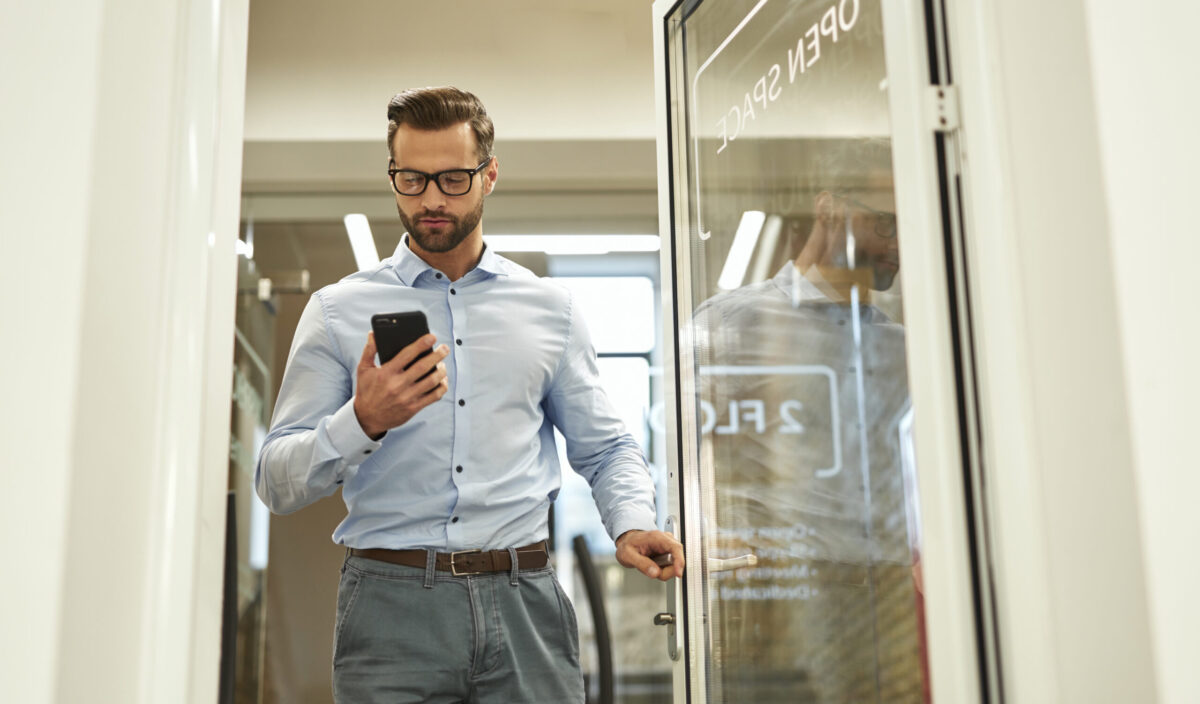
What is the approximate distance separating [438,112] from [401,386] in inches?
22.5

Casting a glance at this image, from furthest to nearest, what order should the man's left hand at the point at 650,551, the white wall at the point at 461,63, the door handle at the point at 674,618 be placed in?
the white wall at the point at 461,63 → the door handle at the point at 674,618 → the man's left hand at the point at 650,551

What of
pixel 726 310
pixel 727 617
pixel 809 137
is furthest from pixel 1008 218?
pixel 727 617

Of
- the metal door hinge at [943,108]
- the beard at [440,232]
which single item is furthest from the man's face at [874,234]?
the beard at [440,232]

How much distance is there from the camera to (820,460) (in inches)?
62.4

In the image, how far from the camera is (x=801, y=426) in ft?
5.37

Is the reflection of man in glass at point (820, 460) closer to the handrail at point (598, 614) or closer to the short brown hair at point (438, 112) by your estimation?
the short brown hair at point (438, 112)

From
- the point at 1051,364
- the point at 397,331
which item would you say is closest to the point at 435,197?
the point at 397,331

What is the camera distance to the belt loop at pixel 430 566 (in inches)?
63.9

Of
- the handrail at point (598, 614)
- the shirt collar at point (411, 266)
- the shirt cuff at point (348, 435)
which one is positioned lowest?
the handrail at point (598, 614)

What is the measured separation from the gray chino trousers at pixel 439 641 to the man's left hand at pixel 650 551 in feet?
0.60

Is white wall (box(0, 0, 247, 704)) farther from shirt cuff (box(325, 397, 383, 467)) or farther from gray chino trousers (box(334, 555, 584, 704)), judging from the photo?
gray chino trousers (box(334, 555, 584, 704))

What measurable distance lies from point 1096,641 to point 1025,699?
4.3 inches

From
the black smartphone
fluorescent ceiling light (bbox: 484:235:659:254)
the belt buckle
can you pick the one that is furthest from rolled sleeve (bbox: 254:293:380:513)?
fluorescent ceiling light (bbox: 484:235:659:254)

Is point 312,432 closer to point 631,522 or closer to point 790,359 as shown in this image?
point 631,522
